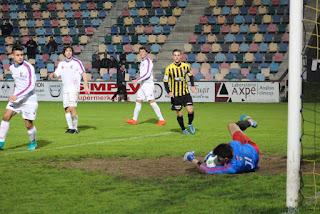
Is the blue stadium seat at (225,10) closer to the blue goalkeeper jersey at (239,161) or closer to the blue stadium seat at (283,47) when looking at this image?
the blue stadium seat at (283,47)

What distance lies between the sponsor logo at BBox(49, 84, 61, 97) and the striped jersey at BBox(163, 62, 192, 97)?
48.3 feet

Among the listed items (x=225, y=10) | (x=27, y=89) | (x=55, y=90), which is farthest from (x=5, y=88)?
(x=27, y=89)

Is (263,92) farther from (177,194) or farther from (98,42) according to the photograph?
(177,194)

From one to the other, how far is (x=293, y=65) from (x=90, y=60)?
25.7 meters

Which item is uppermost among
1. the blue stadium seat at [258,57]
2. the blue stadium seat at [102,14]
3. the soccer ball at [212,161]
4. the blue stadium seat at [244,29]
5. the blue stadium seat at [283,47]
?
the blue stadium seat at [102,14]

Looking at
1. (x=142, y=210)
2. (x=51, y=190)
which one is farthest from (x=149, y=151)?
(x=142, y=210)

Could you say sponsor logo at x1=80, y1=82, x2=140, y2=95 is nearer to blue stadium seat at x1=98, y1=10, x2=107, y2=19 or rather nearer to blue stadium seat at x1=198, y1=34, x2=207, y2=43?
blue stadium seat at x1=198, y1=34, x2=207, y2=43

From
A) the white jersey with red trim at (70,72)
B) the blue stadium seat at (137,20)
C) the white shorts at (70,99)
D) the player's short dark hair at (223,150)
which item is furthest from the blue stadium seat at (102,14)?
the player's short dark hair at (223,150)

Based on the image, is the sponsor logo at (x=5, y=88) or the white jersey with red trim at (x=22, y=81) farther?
the sponsor logo at (x=5, y=88)

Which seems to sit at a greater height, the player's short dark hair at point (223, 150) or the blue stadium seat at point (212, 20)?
the blue stadium seat at point (212, 20)

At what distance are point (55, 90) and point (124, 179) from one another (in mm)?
19611

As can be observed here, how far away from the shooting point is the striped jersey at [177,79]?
12203mm

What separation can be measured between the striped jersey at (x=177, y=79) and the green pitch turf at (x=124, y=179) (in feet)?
3.62

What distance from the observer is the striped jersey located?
1220cm
